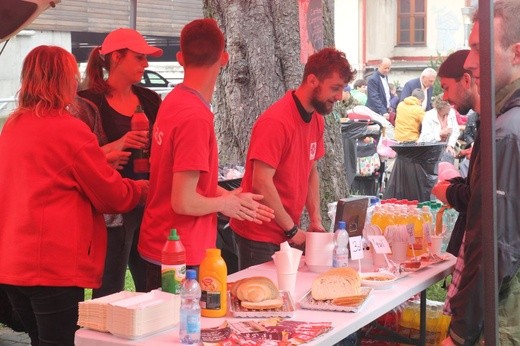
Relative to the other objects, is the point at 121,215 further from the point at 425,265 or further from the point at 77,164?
the point at 425,265

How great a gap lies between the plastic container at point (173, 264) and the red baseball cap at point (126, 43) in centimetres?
149

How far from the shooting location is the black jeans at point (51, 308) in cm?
337

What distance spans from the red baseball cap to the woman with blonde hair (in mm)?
764

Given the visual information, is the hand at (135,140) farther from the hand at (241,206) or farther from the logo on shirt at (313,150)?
the logo on shirt at (313,150)

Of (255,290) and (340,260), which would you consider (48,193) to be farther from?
(340,260)

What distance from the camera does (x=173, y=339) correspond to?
9.07ft

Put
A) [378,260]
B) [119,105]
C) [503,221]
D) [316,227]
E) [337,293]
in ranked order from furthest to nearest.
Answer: [316,227] < [119,105] < [378,260] < [337,293] < [503,221]

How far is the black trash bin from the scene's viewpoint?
31.0 ft

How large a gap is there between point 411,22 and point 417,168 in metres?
22.6

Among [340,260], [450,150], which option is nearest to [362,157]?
[450,150]

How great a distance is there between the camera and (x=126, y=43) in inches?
165

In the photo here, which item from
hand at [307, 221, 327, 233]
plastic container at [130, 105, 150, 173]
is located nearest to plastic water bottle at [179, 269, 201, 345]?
plastic container at [130, 105, 150, 173]

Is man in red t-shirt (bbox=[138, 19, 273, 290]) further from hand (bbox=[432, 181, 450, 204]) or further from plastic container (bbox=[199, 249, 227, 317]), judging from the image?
hand (bbox=[432, 181, 450, 204])

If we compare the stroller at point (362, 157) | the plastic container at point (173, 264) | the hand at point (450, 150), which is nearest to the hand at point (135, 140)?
the plastic container at point (173, 264)
